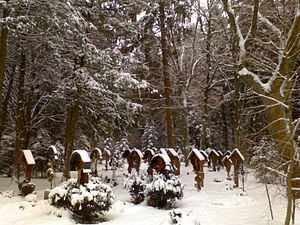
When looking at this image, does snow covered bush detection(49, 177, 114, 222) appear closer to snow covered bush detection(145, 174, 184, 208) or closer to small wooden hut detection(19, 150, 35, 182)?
snow covered bush detection(145, 174, 184, 208)

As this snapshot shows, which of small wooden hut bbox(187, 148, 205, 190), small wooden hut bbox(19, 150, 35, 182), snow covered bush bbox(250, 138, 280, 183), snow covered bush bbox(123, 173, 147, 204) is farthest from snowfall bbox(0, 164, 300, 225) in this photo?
small wooden hut bbox(19, 150, 35, 182)

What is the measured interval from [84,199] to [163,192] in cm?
238

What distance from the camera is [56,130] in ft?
54.9

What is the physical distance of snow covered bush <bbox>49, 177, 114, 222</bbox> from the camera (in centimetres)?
706

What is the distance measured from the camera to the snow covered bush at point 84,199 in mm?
7059

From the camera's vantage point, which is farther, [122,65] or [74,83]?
[122,65]

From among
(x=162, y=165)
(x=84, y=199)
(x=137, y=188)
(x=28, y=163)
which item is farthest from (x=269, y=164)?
(x=28, y=163)

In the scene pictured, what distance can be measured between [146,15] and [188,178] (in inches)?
353

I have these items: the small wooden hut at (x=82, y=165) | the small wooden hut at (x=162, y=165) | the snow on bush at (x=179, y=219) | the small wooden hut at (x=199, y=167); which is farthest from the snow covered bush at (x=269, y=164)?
the small wooden hut at (x=82, y=165)

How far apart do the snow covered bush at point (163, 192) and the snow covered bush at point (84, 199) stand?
1.44 meters

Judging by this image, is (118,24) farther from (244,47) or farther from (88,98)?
(244,47)

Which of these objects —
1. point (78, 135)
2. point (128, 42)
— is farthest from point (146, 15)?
point (78, 135)

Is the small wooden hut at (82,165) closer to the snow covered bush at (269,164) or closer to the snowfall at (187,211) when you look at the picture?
the snowfall at (187,211)

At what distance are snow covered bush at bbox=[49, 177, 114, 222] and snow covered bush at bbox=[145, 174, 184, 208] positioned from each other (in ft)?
4.71
